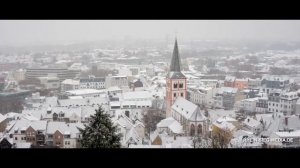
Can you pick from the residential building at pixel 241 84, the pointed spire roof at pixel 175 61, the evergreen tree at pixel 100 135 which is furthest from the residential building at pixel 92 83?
the evergreen tree at pixel 100 135

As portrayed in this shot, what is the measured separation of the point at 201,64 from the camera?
831 cm

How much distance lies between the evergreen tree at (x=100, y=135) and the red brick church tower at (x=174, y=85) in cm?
583

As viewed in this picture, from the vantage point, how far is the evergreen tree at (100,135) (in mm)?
3723

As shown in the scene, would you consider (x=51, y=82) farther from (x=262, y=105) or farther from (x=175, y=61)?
(x=262, y=105)

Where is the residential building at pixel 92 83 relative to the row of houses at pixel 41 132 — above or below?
above

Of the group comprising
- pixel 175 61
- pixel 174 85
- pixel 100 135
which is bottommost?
pixel 174 85

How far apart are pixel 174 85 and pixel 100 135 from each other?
23.2 ft

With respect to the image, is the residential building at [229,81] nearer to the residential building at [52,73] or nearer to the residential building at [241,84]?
the residential building at [241,84]

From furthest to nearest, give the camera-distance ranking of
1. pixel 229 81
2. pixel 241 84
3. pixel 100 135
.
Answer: pixel 229 81 < pixel 241 84 < pixel 100 135

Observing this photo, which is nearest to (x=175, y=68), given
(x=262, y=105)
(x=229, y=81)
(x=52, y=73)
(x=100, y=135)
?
(x=229, y=81)

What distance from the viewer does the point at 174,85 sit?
1068 cm

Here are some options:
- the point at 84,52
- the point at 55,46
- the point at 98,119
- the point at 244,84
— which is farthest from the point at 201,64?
the point at 98,119
